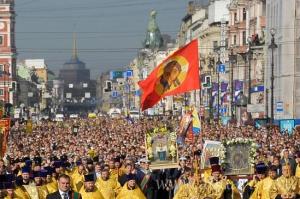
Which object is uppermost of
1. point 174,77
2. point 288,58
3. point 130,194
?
point 288,58

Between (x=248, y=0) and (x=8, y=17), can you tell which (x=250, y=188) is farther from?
(x=8, y=17)

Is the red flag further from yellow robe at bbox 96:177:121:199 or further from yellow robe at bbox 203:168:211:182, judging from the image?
yellow robe at bbox 96:177:121:199

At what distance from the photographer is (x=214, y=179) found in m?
19.0

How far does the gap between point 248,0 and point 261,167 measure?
85097mm

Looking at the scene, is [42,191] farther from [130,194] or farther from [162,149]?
[162,149]

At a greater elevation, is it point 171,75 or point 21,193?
point 171,75

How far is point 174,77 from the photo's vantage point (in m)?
26.2


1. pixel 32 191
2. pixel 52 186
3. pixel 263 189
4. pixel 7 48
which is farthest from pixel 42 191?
pixel 7 48

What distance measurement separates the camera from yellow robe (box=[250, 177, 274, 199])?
63.4 ft

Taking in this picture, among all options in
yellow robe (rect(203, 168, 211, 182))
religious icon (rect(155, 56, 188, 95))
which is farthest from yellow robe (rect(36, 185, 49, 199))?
religious icon (rect(155, 56, 188, 95))

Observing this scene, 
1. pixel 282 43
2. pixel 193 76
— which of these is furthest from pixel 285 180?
pixel 282 43

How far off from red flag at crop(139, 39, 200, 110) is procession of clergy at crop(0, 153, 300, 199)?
103 inches

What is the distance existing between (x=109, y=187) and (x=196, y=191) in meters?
4.22

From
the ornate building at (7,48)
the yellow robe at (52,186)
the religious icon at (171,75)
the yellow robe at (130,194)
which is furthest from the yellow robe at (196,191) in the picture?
the ornate building at (7,48)
